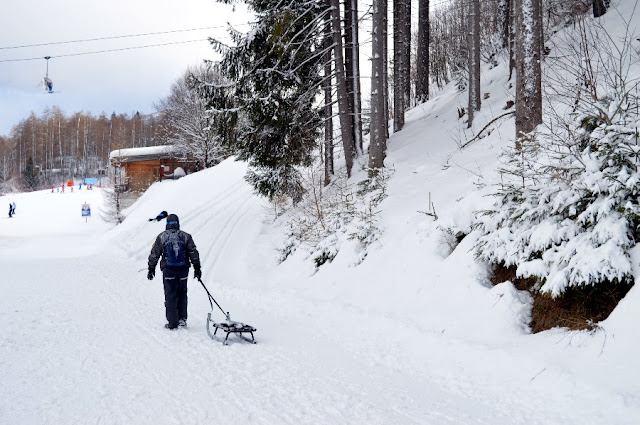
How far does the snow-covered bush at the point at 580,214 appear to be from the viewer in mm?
4918

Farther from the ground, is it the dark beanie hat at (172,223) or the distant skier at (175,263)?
the dark beanie hat at (172,223)

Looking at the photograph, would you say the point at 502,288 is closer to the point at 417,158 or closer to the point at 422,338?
the point at 422,338

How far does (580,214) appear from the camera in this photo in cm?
539

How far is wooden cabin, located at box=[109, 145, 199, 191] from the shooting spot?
47.3m

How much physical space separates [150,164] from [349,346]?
167 ft

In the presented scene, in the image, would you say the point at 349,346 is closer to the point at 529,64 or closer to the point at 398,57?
the point at 529,64

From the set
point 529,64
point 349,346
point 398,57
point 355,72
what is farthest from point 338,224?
point 398,57

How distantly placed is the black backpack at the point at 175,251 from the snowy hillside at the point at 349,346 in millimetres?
1039

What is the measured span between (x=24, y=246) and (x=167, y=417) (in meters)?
26.4

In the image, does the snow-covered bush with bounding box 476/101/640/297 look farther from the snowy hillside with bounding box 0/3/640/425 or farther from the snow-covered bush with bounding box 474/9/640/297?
the snowy hillside with bounding box 0/3/640/425

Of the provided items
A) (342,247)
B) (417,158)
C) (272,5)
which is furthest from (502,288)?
(272,5)

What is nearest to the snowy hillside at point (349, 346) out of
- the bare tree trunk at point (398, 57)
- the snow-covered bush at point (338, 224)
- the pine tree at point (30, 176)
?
the snow-covered bush at point (338, 224)

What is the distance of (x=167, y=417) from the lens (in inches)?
151

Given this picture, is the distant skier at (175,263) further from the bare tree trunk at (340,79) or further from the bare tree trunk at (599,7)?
the bare tree trunk at (599,7)
